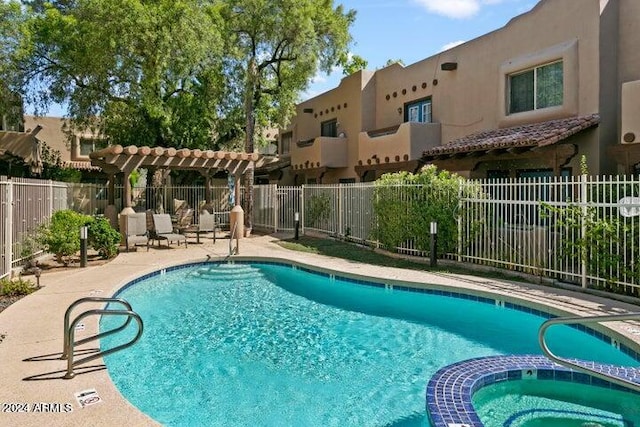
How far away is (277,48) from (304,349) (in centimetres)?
1867

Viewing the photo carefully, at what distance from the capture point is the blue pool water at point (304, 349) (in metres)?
5.61

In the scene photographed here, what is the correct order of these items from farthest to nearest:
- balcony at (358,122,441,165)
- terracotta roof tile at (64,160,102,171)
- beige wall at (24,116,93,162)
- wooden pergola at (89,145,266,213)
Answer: beige wall at (24,116,93,162)
terracotta roof tile at (64,160,102,171)
balcony at (358,122,441,165)
wooden pergola at (89,145,266,213)

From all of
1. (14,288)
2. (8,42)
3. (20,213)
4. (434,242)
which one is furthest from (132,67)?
(434,242)

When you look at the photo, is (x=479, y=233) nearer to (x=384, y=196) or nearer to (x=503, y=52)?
(x=384, y=196)

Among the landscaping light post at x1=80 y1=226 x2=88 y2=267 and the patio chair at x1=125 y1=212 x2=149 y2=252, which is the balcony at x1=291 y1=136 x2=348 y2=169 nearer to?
the patio chair at x1=125 y1=212 x2=149 y2=252

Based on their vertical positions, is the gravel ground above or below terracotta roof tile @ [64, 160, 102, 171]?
below

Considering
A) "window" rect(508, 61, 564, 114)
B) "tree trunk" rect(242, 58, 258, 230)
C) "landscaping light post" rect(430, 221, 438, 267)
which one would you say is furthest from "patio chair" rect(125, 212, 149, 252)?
"window" rect(508, 61, 564, 114)

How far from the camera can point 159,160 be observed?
701 inches

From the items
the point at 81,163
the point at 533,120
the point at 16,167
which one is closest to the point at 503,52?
the point at 533,120

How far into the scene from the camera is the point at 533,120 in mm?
15664

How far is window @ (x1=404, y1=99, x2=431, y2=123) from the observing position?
20875 mm

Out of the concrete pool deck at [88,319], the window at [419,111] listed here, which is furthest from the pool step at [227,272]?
the window at [419,111]

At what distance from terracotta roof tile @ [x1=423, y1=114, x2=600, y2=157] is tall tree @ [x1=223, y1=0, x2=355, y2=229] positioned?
964 centimetres

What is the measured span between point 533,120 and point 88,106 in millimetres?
19640
